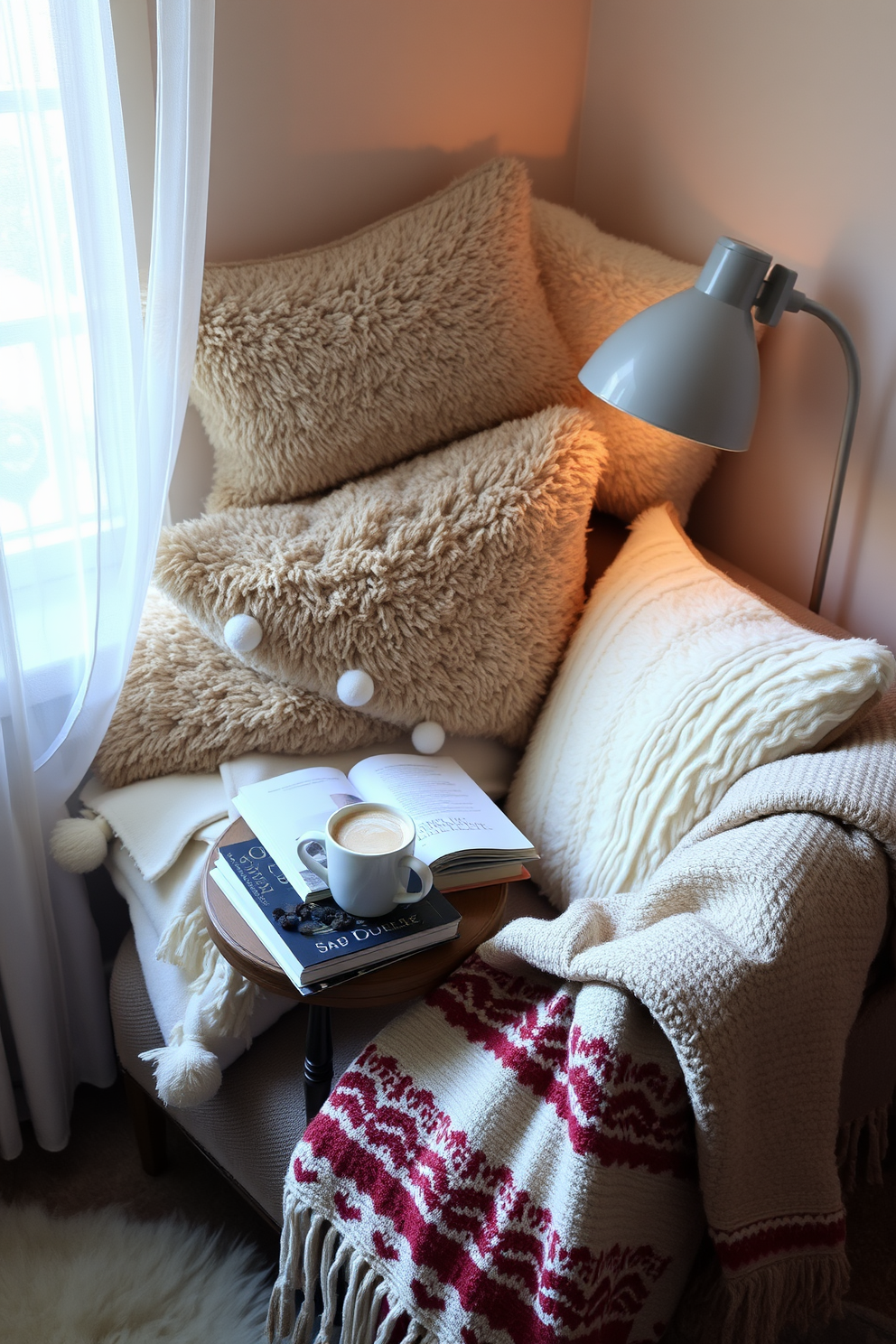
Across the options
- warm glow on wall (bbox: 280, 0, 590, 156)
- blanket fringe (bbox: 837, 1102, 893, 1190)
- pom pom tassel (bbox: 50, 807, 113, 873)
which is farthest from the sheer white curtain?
blanket fringe (bbox: 837, 1102, 893, 1190)

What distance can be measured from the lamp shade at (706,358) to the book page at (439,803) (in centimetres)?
48

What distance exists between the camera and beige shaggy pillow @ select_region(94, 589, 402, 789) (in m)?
1.29

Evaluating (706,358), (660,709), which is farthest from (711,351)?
(660,709)

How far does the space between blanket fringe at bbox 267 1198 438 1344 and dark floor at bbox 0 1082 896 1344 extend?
1.09ft

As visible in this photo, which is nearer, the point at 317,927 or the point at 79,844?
the point at 317,927

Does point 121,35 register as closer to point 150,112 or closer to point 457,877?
point 150,112

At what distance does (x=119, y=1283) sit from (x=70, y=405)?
1012 millimetres

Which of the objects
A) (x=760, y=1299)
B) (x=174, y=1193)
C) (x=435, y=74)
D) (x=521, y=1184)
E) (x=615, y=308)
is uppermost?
(x=435, y=74)

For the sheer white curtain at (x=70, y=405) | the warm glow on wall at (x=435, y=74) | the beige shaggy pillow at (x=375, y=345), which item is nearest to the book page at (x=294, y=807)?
the sheer white curtain at (x=70, y=405)

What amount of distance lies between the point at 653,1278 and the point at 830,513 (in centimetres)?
91

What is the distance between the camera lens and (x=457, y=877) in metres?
1.10

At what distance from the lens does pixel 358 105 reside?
4.78ft

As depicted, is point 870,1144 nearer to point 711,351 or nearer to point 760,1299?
point 760,1299

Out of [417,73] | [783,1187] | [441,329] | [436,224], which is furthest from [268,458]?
[783,1187]
